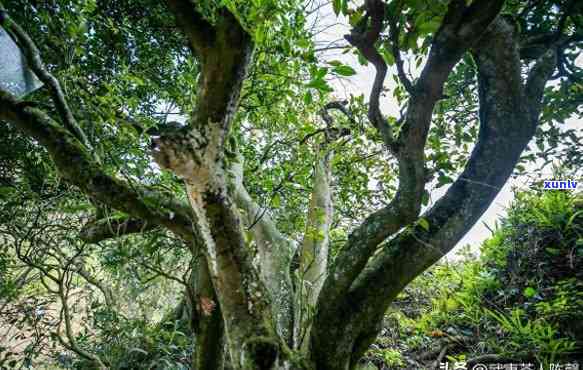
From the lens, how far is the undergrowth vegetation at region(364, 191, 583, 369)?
276cm

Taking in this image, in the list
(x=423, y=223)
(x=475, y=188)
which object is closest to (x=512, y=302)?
(x=475, y=188)

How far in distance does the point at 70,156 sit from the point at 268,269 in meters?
1.56

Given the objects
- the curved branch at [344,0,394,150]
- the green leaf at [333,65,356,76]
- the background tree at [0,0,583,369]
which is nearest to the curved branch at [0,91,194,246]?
the background tree at [0,0,583,369]

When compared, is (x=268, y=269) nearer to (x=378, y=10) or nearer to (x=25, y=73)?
(x=378, y=10)

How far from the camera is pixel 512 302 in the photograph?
340cm

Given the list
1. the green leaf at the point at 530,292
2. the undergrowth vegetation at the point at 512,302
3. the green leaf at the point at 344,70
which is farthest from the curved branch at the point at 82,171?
the green leaf at the point at 530,292

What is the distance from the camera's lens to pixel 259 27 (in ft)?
3.58

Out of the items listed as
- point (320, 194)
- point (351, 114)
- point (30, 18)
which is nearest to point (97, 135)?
point (30, 18)

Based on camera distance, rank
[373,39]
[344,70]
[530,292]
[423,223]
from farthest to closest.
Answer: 1. [530,292]
2. [423,223]
3. [373,39]
4. [344,70]

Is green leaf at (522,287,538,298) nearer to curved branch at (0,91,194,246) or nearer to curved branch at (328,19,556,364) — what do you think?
curved branch at (328,19,556,364)

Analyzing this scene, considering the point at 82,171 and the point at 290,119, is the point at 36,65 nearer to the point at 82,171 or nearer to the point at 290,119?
the point at 82,171

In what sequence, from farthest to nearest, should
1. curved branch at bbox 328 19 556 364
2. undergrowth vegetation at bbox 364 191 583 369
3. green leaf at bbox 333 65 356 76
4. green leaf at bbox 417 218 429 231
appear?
undergrowth vegetation at bbox 364 191 583 369 < curved branch at bbox 328 19 556 364 < green leaf at bbox 417 218 429 231 < green leaf at bbox 333 65 356 76

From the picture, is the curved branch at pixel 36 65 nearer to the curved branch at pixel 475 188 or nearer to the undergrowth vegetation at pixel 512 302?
the curved branch at pixel 475 188

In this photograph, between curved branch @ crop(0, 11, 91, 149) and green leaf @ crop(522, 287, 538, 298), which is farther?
green leaf @ crop(522, 287, 538, 298)
